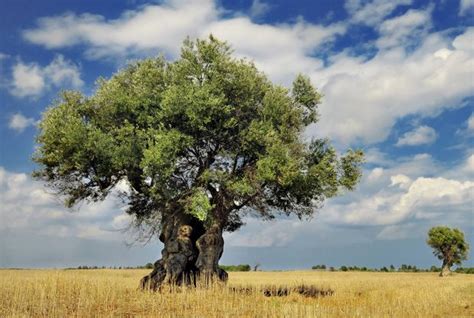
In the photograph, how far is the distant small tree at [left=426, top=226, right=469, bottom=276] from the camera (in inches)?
3814

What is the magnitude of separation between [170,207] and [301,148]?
9970mm

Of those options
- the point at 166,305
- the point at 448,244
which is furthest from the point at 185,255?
the point at 448,244

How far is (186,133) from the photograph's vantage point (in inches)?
1352

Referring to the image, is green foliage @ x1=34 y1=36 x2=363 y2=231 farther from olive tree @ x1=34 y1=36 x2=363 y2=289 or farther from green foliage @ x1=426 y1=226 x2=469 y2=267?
green foliage @ x1=426 y1=226 x2=469 y2=267

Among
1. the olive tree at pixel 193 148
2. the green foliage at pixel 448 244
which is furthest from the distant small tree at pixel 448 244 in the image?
the olive tree at pixel 193 148

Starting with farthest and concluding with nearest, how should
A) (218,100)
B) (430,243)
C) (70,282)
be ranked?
(430,243)
(218,100)
(70,282)

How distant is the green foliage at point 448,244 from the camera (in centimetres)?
9688

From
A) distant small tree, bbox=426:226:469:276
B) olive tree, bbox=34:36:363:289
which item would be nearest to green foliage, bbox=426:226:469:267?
distant small tree, bbox=426:226:469:276

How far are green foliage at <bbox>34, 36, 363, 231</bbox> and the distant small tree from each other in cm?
6953

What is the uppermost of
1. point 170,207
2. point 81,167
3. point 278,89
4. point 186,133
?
point 278,89

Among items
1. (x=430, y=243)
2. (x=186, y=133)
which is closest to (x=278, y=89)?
(x=186, y=133)

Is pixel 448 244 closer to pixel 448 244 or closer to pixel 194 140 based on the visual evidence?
pixel 448 244

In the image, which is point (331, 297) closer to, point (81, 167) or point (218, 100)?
point (218, 100)

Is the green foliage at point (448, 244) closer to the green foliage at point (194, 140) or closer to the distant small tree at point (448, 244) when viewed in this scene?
the distant small tree at point (448, 244)
